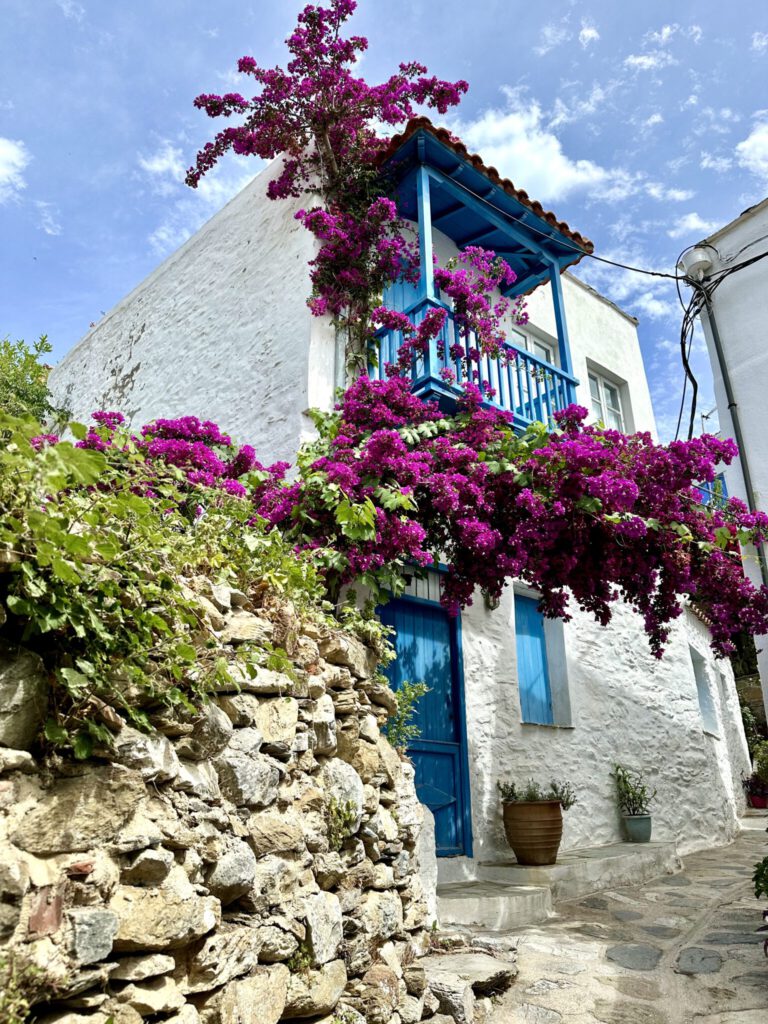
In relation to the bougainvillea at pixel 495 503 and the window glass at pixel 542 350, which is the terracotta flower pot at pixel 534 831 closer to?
the bougainvillea at pixel 495 503

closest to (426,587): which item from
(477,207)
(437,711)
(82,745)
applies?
(437,711)

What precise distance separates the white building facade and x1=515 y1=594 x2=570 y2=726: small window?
0.02 metres

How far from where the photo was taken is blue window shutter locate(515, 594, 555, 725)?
714 cm

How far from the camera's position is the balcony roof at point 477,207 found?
7070 millimetres

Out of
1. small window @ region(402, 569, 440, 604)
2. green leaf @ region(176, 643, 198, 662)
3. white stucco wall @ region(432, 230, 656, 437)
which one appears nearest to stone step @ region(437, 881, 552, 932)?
small window @ region(402, 569, 440, 604)

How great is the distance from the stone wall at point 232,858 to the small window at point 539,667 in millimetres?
3360

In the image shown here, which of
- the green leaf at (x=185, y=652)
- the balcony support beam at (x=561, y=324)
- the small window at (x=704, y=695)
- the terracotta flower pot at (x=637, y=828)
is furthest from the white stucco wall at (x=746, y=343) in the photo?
the green leaf at (x=185, y=652)

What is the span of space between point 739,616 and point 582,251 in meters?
4.78

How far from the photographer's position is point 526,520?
5.13 metres

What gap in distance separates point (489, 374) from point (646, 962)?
4.89 metres

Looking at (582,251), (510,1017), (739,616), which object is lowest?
(510,1017)

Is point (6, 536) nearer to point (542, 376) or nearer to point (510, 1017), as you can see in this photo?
point (510, 1017)

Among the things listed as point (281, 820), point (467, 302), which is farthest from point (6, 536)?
point (467, 302)

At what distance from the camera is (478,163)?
A: 7.19 metres
